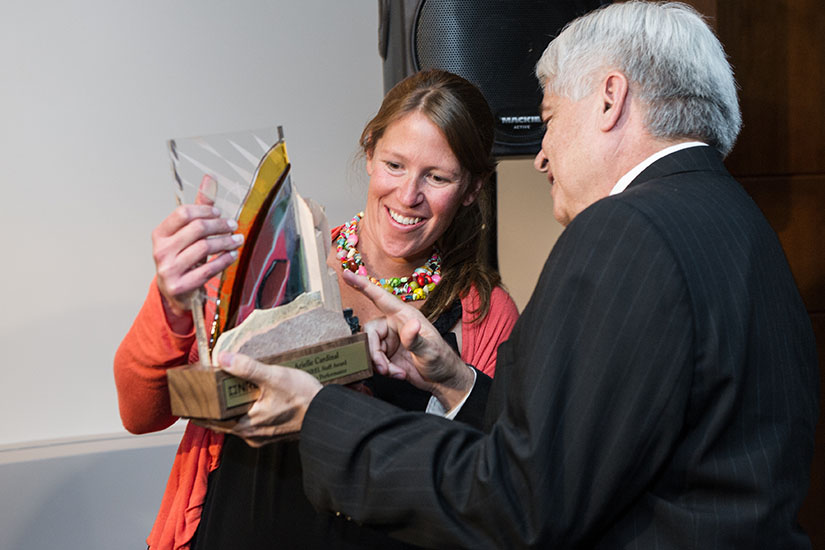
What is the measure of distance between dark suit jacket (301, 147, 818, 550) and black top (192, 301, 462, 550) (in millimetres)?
267

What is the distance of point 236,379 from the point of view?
0.81 m

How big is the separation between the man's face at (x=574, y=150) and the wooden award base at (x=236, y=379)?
13.3 inches

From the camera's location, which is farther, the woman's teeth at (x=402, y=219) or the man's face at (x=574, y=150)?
the woman's teeth at (x=402, y=219)

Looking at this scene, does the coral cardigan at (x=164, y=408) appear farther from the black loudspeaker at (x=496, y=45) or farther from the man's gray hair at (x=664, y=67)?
the black loudspeaker at (x=496, y=45)

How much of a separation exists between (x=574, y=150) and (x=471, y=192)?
545mm

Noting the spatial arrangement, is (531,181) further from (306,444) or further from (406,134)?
(306,444)

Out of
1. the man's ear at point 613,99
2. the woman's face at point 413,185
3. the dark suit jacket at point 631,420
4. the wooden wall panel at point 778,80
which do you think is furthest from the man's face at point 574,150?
the wooden wall panel at point 778,80

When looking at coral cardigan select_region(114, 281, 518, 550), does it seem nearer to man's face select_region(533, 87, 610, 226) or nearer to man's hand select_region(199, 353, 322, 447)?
man's hand select_region(199, 353, 322, 447)

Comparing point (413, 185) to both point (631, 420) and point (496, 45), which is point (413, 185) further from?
point (631, 420)

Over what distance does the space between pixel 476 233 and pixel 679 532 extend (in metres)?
0.88

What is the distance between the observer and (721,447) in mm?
747

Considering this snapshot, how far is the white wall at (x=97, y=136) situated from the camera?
245 cm

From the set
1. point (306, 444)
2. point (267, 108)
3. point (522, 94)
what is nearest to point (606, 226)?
point (306, 444)

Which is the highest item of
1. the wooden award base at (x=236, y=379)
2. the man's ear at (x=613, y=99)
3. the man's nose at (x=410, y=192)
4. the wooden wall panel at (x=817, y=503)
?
the man's ear at (x=613, y=99)
